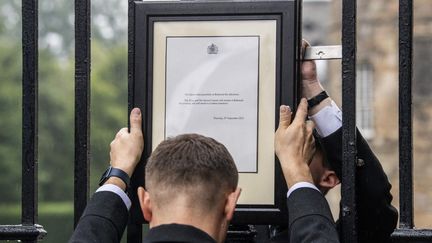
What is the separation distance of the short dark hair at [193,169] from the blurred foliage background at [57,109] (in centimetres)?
4115

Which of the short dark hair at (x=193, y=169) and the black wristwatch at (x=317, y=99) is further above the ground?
the black wristwatch at (x=317, y=99)

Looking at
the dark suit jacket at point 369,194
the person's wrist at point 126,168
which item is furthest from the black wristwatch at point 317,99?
the person's wrist at point 126,168

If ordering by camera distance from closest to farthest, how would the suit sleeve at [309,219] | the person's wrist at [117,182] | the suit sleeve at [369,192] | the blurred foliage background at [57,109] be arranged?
the suit sleeve at [309,219] < the person's wrist at [117,182] < the suit sleeve at [369,192] < the blurred foliage background at [57,109]

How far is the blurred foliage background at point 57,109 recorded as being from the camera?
47375 mm

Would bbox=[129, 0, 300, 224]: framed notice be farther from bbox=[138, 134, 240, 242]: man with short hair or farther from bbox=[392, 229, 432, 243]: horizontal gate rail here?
bbox=[392, 229, 432, 243]: horizontal gate rail

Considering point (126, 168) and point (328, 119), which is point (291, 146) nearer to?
point (328, 119)

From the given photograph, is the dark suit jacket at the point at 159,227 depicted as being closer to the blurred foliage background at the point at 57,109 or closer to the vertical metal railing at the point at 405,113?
the vertical metal railing at the point at 405,113

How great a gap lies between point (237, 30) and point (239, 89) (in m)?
0.18

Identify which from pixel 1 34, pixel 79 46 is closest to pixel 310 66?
pixel 79 46

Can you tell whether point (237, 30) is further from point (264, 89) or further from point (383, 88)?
point (383, 88)

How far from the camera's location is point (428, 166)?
35.9 m

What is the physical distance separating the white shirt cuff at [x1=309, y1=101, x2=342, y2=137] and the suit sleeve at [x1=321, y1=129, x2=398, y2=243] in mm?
22

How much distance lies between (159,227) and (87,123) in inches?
23.1

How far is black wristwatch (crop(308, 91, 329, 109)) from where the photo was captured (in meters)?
3.42
